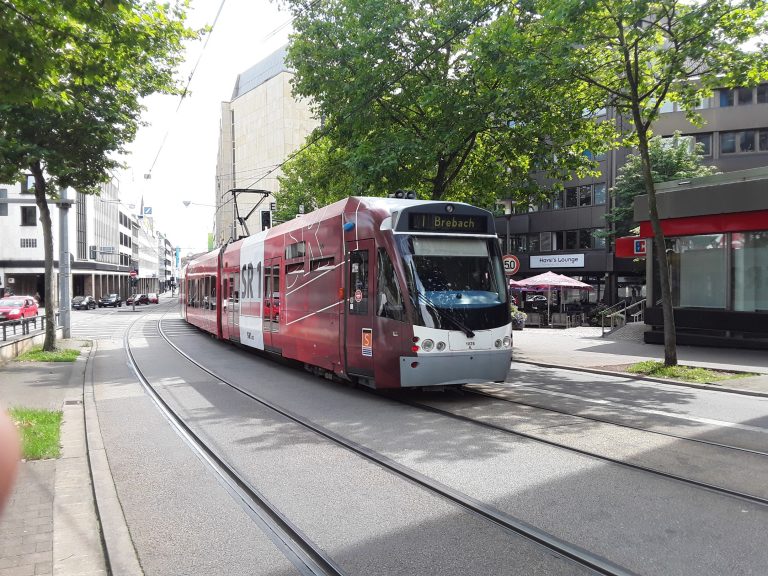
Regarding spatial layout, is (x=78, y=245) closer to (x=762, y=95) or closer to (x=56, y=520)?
(x=762, y=95)

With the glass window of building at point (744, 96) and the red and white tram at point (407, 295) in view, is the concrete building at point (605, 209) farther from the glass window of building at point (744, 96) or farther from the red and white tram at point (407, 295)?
the red and white tram at point (407, 295)

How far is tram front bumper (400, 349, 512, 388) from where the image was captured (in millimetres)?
8914

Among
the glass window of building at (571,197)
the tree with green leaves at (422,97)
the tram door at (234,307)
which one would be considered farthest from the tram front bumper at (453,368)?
the glass window of building at (571,197)

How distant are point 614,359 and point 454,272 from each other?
27.0 feet

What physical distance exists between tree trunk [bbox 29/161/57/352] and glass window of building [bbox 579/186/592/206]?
3429 cm

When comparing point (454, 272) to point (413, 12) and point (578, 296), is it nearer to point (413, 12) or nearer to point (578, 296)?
point (413, 12)

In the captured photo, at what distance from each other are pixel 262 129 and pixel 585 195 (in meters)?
49.3

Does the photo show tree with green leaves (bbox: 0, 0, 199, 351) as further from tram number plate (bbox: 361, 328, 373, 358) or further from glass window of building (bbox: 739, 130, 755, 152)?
glass window of building (bbox: 739, 130, 755, 152)

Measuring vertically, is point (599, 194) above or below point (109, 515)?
above

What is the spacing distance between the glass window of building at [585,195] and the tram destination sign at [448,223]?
34.7 meters

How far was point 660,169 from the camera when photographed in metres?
31.7

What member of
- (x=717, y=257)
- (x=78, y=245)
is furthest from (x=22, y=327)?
(x=78, y=245)

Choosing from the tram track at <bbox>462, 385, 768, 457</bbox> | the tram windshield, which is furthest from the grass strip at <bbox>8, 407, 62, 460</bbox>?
the tram track at <bbox>462, 385, 768, 457</bbox>

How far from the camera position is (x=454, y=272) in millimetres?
9461
